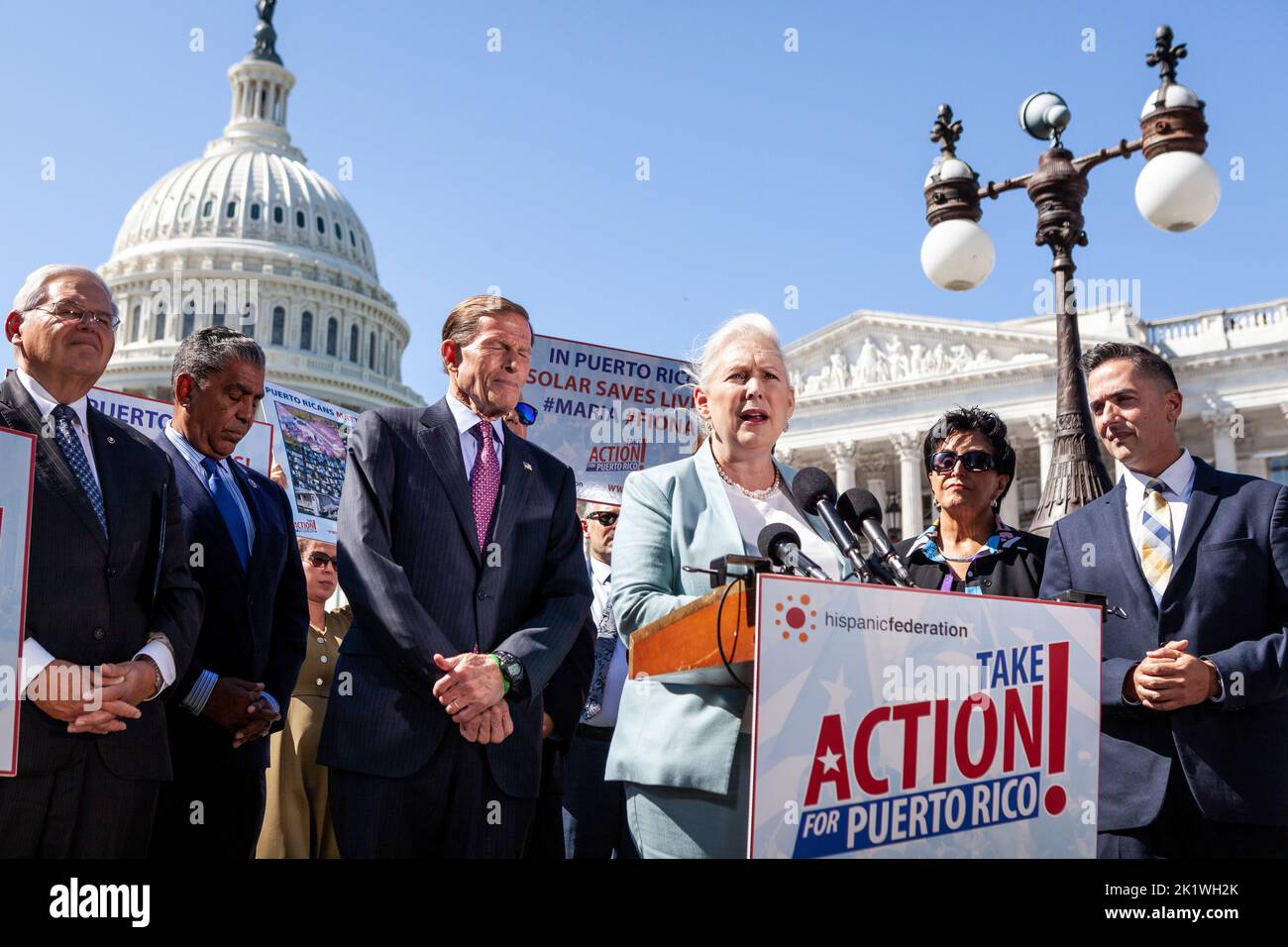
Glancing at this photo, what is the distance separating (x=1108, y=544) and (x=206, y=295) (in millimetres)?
83474

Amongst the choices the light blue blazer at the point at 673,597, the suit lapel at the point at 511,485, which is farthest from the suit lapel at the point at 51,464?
the light blue blazer at the point at 673,597

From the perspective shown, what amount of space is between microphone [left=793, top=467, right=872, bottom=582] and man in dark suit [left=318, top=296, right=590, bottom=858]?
787mm

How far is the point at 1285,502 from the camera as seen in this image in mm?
3812

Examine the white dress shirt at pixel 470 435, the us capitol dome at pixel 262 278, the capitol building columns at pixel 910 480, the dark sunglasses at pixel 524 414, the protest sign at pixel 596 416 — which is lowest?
the white dress shirt at pixel 470 435

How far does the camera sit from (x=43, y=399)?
11.8 ft

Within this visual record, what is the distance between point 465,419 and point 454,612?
648 millimetres

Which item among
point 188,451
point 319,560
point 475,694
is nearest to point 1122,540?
point 475,694

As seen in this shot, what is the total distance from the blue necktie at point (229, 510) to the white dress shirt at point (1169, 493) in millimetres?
2827

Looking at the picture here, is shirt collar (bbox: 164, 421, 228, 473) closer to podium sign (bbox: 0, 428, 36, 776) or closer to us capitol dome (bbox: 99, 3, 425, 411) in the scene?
podium sign (bbox: 0, 428, 36, 776)

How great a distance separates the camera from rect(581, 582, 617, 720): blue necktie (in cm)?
581

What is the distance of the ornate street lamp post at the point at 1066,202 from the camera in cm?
744

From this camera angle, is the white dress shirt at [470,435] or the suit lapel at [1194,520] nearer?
the suit lapel at [1194,520]

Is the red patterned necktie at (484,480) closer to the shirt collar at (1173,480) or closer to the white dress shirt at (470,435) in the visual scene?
the white dress shirt at (470,435)
